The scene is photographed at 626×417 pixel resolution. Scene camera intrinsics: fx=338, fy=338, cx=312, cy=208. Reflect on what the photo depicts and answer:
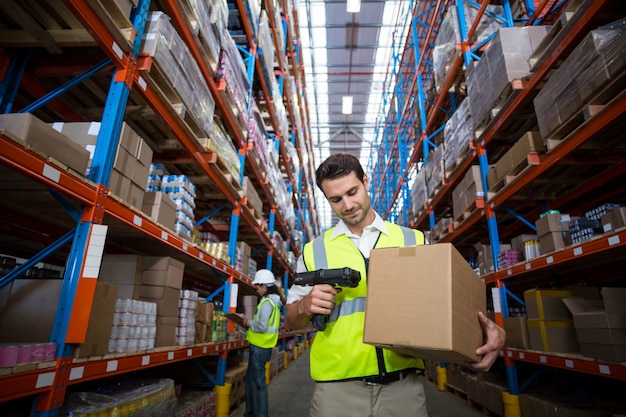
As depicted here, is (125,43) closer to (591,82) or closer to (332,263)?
(332,263)

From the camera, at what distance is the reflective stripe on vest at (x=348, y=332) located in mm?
1464

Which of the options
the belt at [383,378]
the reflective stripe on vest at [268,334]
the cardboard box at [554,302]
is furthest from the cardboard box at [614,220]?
the reflective stripe on vest at [268,334]

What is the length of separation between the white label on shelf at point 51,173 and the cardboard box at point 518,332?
4693 millimetres

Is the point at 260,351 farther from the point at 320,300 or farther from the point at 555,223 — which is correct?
the point at 555,223

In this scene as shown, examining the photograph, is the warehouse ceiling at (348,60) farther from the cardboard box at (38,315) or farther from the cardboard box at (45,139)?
the cardboard box at (38,315)

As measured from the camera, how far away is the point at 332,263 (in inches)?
65.6

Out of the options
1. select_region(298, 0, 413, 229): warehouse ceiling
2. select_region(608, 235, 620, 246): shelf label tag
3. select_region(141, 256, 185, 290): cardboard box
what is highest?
select_region(298, 0, 413, 229): warehouse ceiling

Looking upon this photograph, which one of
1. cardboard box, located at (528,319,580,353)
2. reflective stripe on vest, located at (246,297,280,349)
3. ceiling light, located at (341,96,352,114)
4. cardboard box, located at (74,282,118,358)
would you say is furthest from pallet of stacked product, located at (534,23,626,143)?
ceiling light, located at (341,96,352,114)

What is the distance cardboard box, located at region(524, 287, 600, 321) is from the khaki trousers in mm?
2929

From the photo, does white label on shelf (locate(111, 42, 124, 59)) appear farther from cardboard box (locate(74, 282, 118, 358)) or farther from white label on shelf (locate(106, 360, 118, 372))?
white label on shelf (locate(106, 360, 118, 372))

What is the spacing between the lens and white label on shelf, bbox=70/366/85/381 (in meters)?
1.85

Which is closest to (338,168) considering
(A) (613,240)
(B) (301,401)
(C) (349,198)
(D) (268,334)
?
(C) (349,198)

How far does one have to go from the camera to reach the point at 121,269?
292 cm

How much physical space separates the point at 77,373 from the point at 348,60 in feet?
51.6
